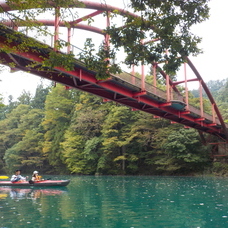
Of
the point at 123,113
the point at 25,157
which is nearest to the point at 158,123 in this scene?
the point at 123,113

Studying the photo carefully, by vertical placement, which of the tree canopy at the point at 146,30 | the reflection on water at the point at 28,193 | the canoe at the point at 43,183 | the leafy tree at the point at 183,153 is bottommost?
the reflection on water at the point at 28,193

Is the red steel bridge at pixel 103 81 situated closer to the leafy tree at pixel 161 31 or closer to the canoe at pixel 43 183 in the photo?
the leafy tree at pixel 161 31

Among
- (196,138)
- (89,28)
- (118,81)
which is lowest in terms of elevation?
(196,138)

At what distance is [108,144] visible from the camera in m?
36.8

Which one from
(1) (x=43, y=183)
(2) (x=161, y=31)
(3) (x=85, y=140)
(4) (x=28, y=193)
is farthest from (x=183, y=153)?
(2) (x=161, y=31)

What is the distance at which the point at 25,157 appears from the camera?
2035 inches

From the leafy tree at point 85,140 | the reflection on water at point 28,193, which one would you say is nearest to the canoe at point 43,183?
the reflection on water at point 28,193

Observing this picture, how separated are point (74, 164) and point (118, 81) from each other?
81.8 feet

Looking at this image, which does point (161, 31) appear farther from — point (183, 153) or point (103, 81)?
point (183, 153)

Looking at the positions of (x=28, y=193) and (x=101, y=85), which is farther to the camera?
(x=101, y=85)

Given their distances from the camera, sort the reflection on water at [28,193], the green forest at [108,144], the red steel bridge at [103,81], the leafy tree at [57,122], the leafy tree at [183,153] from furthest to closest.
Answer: the leafy tree at [57,122], the green forest at [108,144], the leafy tree at [183,153], the reflection on water at [28,193], the red steel bridge at [103,81]

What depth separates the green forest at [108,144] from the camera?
33.8 meters

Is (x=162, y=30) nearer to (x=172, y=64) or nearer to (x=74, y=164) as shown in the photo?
(x=172, y=64)

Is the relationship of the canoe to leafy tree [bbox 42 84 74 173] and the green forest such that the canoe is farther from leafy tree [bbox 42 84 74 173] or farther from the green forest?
leafy tree [bbox 42 84 74 173]
